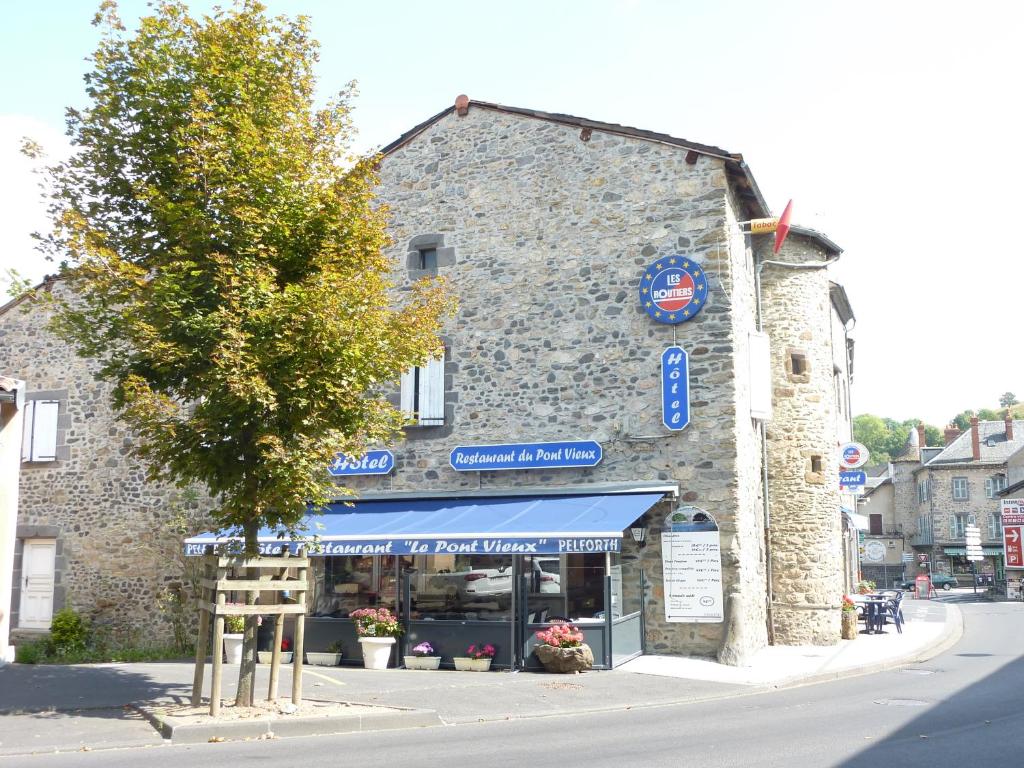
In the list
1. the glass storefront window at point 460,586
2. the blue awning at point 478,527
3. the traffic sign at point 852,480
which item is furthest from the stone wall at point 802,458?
the glass storefront window at point 460,586

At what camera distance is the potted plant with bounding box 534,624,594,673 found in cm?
1294

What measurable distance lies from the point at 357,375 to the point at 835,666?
8.74m

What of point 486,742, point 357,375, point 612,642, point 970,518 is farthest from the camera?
point 970,518

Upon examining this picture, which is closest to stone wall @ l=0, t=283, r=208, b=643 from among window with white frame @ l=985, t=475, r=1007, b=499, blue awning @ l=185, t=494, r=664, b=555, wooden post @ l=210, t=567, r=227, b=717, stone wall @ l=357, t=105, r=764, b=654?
blue awning @ l=185, t=494, r=664, b=555

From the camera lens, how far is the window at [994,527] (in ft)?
173

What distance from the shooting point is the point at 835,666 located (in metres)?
14.0

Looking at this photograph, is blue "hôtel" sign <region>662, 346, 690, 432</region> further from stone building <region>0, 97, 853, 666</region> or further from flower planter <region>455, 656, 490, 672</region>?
flower planter <region>455, 656, 490, 672</region>

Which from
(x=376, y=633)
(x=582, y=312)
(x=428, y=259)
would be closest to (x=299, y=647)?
(x=376, y=633)

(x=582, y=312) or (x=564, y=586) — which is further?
(x=582, y=312)

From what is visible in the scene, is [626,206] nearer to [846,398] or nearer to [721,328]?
[721,328]

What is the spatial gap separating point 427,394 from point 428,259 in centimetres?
261

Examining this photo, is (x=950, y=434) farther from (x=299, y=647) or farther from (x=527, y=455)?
(x=299, y=647)

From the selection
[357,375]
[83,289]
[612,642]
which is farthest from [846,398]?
[83,289]

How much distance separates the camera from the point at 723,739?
873 centimetres
